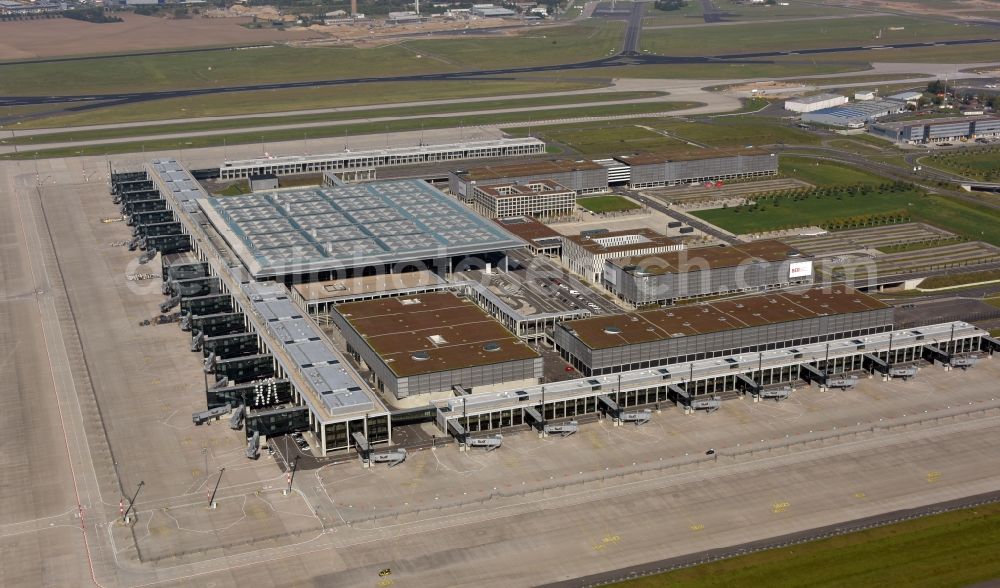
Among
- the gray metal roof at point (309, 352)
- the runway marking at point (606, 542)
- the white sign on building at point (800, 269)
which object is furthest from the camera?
the white sign on building at point (800, 269)

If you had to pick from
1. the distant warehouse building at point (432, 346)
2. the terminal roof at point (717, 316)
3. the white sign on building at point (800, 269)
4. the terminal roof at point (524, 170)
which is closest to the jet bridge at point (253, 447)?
the distant warehouse building at point (432, 346)

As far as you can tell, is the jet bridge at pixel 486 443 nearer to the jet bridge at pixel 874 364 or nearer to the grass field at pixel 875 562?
the grass field at pixel 875 562

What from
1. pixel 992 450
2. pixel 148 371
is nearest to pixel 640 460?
pixel 992 450

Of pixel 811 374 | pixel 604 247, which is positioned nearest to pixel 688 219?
pixel 604 247

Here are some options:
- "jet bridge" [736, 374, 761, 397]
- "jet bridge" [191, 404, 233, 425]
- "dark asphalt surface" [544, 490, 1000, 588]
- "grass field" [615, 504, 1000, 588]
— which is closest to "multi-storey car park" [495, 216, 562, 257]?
"jet bridge" [736, 374, 761, 397]

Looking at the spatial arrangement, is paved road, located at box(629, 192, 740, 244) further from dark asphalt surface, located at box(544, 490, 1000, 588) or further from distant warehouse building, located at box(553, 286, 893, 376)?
dark asphalt surface, located at box(544, 490, 1000, 588)

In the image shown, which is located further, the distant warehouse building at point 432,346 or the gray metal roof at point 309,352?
the distant warehouse building at point 432,346

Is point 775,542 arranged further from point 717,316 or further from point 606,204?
point 606,204
